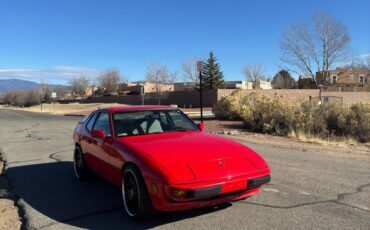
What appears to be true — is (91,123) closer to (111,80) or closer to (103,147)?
(103,147)

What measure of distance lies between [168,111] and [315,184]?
2723 millimetres

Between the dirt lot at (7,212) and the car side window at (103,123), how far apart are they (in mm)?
1723

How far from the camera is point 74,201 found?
631 centimetres

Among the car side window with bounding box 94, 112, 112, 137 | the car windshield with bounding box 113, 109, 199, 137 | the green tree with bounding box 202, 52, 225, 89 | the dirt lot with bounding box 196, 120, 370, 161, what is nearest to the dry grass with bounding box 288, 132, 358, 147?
the dirt lot with bounding box 196, 120, 370, 161

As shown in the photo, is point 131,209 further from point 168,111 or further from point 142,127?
point 168,111

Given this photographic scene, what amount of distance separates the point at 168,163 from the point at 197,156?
1.32ft

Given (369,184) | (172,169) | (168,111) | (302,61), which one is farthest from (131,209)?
(302,61)

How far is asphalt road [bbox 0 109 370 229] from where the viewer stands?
5.03 meters

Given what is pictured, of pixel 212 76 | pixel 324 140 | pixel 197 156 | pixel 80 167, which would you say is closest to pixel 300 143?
pixel 324 140

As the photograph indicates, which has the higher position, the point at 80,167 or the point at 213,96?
the point at 213,96

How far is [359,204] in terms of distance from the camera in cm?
569

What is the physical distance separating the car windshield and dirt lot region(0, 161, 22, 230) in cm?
181

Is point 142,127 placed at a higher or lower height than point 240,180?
higher

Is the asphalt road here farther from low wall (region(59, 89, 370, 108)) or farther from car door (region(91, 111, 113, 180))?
low wall (region(59, 89, 370, 108))
